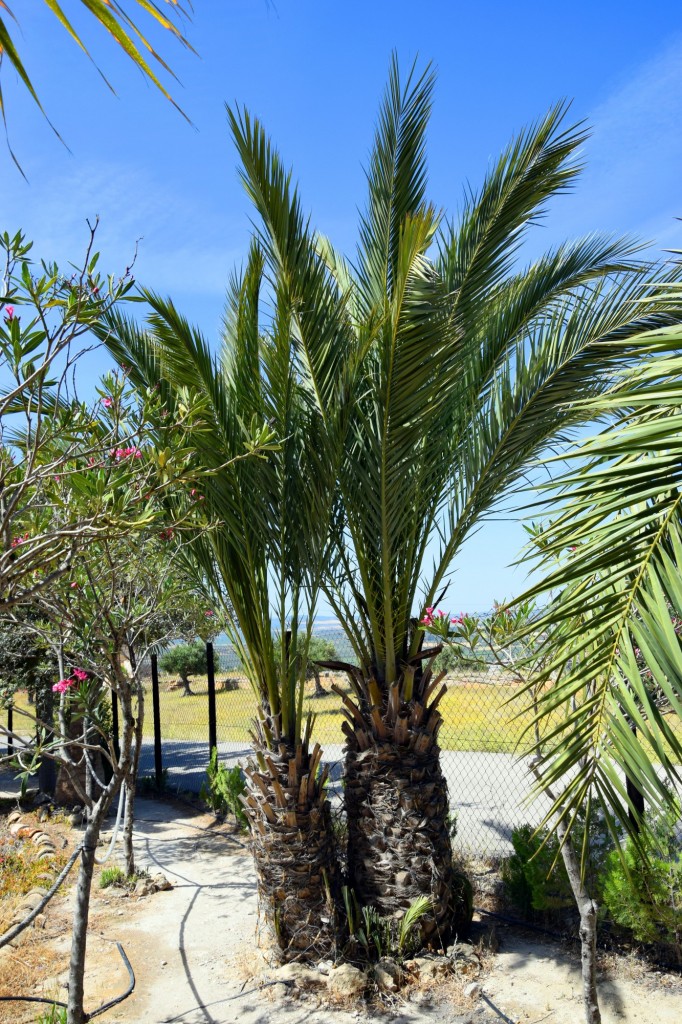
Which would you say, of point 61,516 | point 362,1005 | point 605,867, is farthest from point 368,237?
point 362,1005

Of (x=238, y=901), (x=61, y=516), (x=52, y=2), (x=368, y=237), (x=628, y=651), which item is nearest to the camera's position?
(x=52, y=2)

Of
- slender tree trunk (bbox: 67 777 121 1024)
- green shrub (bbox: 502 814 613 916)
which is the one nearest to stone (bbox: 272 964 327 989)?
slender tree trunk (bbox: 67 777 121 1024)

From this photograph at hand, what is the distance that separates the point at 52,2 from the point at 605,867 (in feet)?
17.4

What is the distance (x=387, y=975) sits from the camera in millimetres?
4535

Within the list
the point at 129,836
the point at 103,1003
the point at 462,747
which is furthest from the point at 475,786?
the point at 103,1003

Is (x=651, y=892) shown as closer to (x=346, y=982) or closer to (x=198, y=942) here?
(x=346, y=982)

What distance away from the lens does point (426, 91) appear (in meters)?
4.42

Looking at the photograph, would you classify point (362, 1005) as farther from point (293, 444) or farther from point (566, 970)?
point (293, 444)

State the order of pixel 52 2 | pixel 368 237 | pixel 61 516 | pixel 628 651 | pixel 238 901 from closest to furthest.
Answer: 1. pixel 52 2
2. pixel 628 651
3. pixel 61 516
4. pixel 368 237
5. pixel 238 901

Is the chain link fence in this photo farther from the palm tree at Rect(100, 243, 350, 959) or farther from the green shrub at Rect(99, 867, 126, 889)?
the green shrub at Rect(99, 867, 126, 889)

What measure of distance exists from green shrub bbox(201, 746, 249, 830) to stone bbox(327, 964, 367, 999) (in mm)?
3201

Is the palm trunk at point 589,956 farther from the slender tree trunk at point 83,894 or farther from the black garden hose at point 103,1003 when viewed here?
the black garden hose at point 103,1003

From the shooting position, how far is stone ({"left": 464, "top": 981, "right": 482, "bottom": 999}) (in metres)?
4.37

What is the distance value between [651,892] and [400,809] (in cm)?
158
